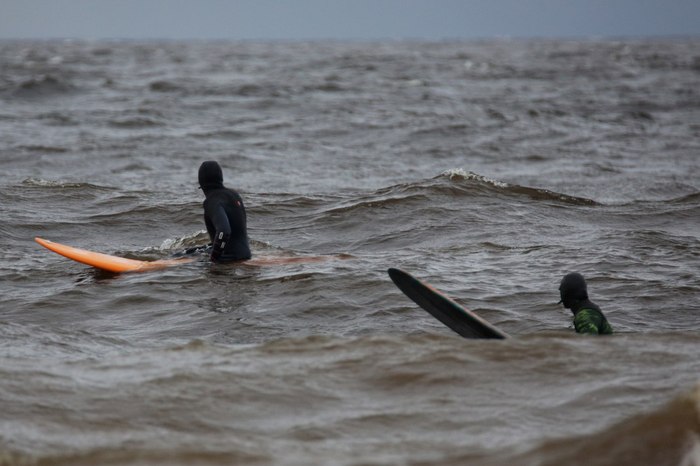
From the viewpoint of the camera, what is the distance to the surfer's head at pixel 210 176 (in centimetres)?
1148

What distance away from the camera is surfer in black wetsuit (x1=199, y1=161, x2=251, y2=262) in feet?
37.2

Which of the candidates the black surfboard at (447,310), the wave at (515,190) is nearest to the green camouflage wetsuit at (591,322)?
the black surfboard at (447,310)

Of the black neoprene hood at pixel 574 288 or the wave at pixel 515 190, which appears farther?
the wave at pixel 515 190

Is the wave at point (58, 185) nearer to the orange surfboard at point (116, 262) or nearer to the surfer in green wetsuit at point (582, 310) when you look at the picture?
the orange surfboard at point (116, 262)

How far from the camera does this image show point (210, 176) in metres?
11.5

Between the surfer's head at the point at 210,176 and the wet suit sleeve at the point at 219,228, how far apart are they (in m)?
0.28

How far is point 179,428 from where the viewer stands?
622 cm

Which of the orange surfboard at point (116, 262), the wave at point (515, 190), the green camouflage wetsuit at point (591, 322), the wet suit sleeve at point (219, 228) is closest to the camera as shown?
the green camouflage wetsuit at point (591, 322)

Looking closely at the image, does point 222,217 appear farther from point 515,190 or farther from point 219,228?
point 515,190

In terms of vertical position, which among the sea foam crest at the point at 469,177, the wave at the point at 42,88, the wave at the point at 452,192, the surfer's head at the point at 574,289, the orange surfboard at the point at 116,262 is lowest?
the orange surfboard at the point at 116,262

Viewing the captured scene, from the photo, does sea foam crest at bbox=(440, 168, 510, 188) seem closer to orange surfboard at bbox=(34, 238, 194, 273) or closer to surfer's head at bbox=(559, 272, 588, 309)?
orange surfboard at bbox=(34, 238, 194, 273)

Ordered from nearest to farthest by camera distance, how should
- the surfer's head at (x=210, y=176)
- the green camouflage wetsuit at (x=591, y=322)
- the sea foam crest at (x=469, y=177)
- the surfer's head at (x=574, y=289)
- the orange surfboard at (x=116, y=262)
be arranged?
the green camouflage wetsuit at (x=591, y=322) < the surfer's head at (x=574, y=289) < the surfer's head at (x=210, y=176) < the orange surfboard at (x=116, y=262) < the sea foam crest at (x=469, y=177)

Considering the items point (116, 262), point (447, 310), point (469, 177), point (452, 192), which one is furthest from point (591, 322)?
point (469, 177)

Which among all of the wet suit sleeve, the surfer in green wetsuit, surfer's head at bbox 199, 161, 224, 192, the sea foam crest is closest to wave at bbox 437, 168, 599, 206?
the sea foam crest
